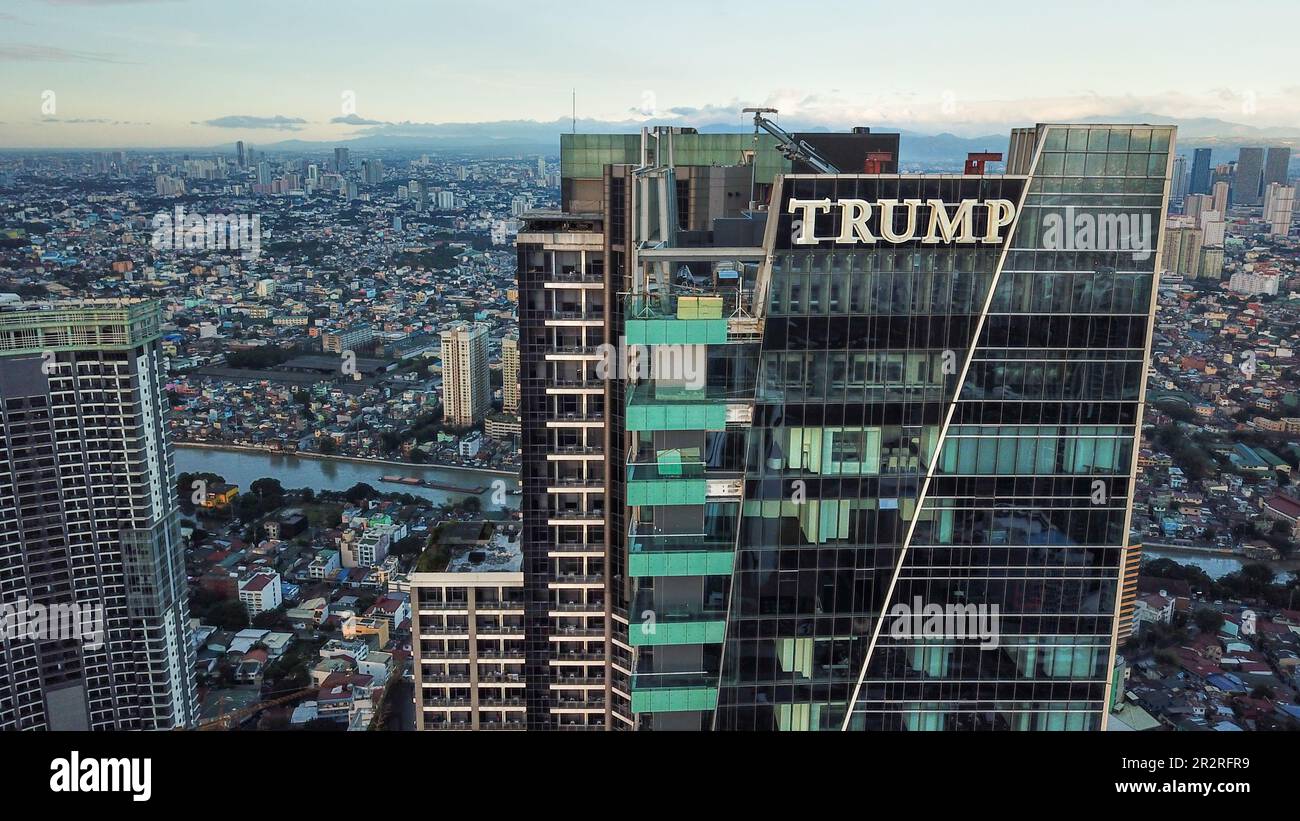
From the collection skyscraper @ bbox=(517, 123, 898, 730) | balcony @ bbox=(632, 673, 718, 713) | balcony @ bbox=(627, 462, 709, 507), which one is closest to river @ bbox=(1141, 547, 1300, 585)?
skyscraper @ bbox=(517, 123, 898, 730)

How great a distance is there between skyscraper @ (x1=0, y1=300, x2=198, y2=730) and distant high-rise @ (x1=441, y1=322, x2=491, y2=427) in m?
16.6

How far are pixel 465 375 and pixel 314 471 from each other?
6.99m

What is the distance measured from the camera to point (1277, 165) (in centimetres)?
2866

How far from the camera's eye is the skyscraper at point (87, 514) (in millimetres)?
17703

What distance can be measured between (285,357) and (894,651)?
125 feet

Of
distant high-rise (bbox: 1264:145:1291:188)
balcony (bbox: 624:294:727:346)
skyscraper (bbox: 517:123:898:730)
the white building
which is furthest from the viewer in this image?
distant high-rise (bbox: 1264:145:1291:188)

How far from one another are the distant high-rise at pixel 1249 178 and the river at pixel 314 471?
25.7 m

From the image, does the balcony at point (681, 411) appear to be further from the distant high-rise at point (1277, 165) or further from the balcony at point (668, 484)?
the distant high-rise at point (1277, 165)

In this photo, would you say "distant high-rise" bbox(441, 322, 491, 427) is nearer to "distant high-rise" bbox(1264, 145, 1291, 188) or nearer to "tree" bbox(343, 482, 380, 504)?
"tree" bbox(343, 482, 380, 504)

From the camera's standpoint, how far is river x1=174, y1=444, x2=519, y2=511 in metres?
34.6

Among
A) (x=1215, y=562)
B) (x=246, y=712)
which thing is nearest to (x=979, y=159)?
(x=246, y=712)

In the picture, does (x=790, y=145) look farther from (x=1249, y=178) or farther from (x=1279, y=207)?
(x=1249, y=178)

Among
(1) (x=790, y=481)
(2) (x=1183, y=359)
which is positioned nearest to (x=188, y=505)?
(1) (x=790, y=481)

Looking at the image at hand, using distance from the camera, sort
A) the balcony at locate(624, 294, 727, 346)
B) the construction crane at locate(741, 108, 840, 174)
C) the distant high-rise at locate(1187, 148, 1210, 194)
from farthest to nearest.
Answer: the distant high-rise at locate(1187, 148, 1210, 194)
the construction crane at locate(741, 108, 840, 174)
the balcony at locate(624, 294, 727, 346)
